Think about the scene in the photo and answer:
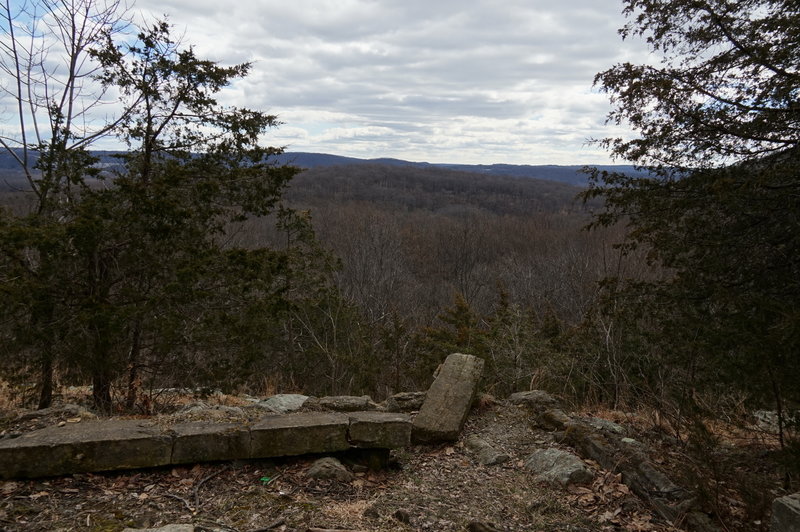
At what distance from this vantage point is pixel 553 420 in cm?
545

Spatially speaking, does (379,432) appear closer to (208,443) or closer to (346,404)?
(208,443)

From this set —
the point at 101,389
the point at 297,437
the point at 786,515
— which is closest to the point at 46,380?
the point at 101,389

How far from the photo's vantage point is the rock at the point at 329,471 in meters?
3.97

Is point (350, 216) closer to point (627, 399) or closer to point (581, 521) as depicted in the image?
point (627, 399)

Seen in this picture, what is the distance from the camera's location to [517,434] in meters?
5.39

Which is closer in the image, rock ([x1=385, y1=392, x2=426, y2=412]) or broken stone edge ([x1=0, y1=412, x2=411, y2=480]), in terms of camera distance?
broken stone edge ([x1=0, y1=412, x2=411, y2=480])

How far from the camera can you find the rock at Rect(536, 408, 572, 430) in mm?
5387

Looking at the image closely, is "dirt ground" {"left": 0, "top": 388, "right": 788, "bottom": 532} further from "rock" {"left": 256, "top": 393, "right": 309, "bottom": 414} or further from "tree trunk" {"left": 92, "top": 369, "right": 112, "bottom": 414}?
"rock" {"left": 256, "top": 393, "right": 309, "bottom": 414}

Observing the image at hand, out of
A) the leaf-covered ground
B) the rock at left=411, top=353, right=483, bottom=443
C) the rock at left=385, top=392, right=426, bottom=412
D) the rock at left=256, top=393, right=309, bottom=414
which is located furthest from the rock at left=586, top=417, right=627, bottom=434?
the rock at left=256, top=393, right=309, bottom=414

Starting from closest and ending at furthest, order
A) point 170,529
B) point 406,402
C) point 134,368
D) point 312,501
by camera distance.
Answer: point 170,529, point 312,501, point 406,402, point 134,368

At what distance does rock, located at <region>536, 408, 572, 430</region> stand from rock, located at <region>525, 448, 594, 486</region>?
2.33ft

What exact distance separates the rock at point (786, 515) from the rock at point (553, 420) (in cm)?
263

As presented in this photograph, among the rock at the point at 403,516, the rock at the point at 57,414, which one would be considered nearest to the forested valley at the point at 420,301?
the rock at the point at 57,414

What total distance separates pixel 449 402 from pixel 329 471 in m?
1.81
